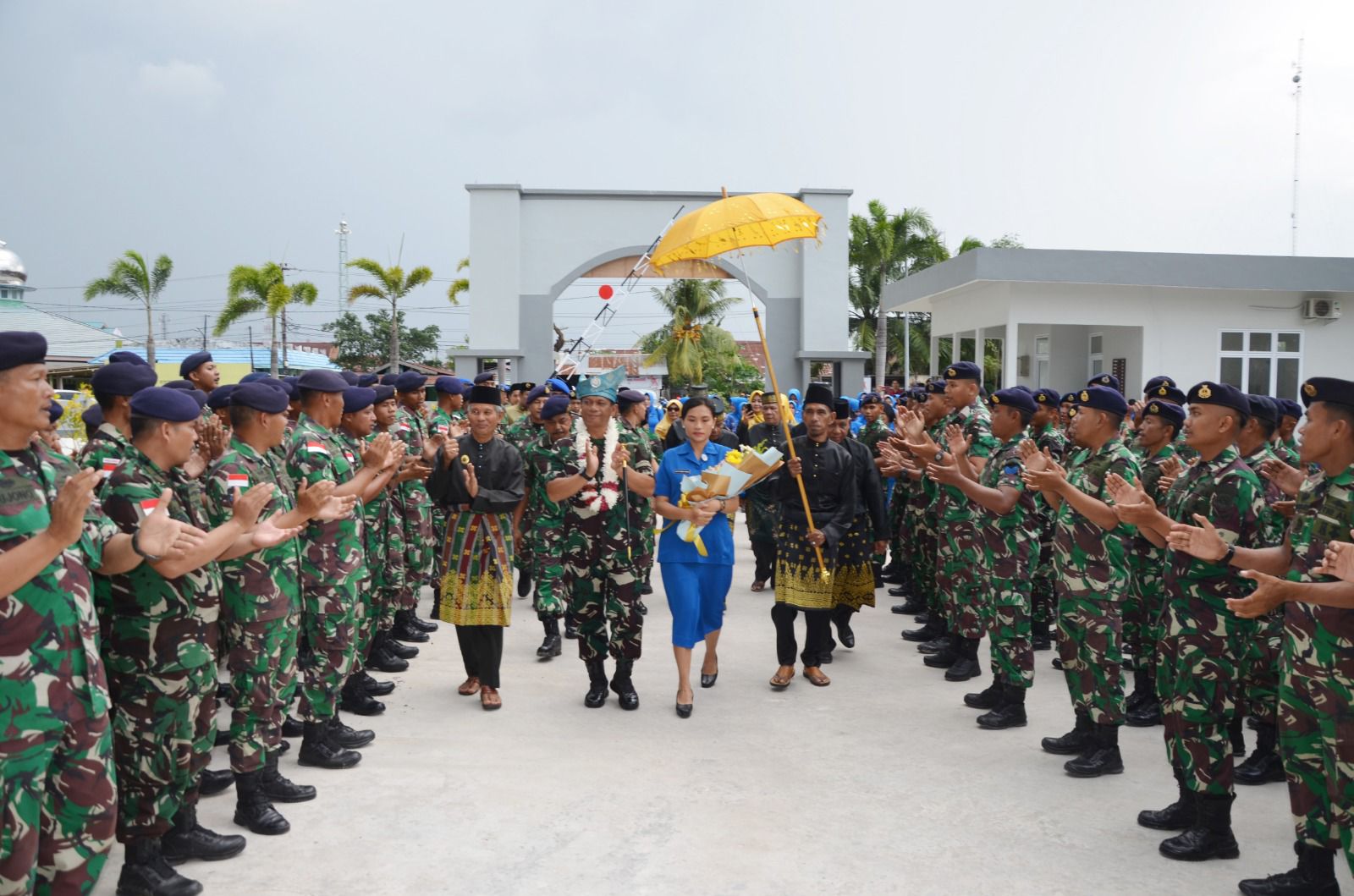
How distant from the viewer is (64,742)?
3.03m

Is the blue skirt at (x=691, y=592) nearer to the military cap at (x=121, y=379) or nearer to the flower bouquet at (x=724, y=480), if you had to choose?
the flower bouquet at (x=724, y=480)

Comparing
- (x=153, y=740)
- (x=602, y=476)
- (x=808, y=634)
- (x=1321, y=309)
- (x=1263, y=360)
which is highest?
(x=1321, y=309)

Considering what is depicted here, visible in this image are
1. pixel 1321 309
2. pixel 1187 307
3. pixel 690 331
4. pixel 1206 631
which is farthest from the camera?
pixel 690 331

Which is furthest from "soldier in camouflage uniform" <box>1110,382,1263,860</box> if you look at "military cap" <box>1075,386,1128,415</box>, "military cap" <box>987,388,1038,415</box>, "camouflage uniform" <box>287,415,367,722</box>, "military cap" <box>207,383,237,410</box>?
"military cap" <box>207,383,237,410</box>

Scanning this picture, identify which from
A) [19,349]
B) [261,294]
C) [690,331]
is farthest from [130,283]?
[19,349]

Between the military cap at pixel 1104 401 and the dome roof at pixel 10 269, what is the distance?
6348 centimetres

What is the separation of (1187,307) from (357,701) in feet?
55.6

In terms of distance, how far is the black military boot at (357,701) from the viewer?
20.2 feet

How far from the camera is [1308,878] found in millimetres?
3754

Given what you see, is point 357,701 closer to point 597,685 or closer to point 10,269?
point 597,685

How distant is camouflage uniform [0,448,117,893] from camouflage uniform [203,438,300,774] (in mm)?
990

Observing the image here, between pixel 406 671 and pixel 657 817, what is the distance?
3272 millimetres

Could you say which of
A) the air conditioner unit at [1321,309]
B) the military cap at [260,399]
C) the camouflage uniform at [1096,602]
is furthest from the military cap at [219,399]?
the air conditioner unit at [1321,309]

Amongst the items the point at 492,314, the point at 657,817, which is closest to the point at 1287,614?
the point at 657,817
